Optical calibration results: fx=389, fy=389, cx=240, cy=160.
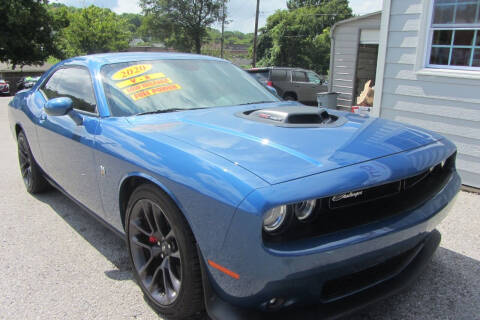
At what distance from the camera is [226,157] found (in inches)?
73.8

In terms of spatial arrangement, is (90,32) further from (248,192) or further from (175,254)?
(248,192)

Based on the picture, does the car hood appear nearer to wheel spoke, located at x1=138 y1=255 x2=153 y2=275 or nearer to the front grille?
the front grille

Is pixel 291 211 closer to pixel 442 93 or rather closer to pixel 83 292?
pixel 83 292

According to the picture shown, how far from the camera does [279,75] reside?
1584 centimetres

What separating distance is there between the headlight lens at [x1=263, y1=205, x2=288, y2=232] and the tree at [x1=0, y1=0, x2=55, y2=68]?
120 feet

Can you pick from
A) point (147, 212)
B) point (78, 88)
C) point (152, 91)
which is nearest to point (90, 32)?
point (78, 88)

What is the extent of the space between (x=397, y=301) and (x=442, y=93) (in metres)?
3.35

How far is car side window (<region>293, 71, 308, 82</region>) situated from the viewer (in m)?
16.1

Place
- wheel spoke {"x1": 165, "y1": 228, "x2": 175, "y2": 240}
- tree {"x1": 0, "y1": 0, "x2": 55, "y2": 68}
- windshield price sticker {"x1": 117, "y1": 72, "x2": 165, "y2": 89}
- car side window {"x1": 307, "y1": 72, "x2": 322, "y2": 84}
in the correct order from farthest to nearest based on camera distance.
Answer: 1. tree {"x1": 0, "y1": 0, "x2": 55, "y2": 68}
2. car side window {"x1": 307, "y1": 72, "x2": 322, "y2": 84}
3. windshield price sticker {"x1": 117, "y1": 72, "x2": 165, "y2": 89}
4. wheel spoke {"x1": 165, "y1": 228, "x2": 175, "y2": 240}

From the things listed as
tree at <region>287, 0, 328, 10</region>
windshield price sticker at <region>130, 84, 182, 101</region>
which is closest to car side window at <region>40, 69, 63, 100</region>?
windshield price sticker at <region>130, 84, 182, 101</region>

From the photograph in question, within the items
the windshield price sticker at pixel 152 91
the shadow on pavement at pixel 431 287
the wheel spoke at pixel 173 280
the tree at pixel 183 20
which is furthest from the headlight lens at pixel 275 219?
the tree at pixel 183 20

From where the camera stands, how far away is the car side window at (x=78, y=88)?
299cm

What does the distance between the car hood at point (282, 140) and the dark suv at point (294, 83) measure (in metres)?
13.1

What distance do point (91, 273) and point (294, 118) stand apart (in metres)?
1.82
